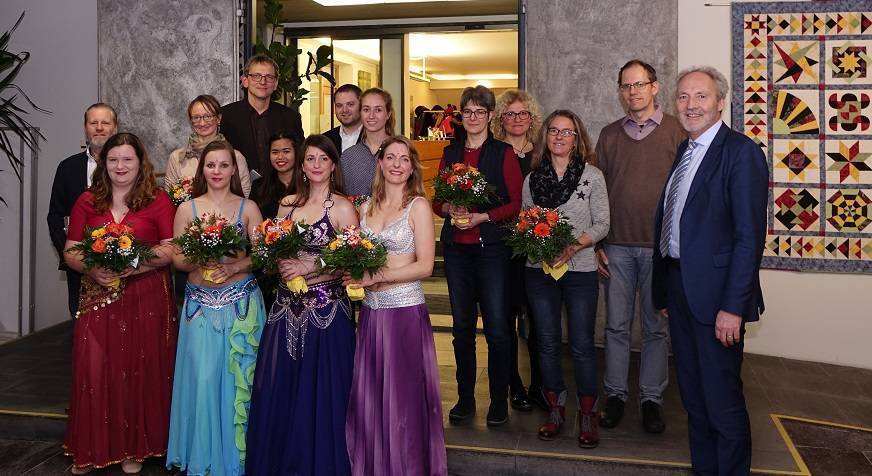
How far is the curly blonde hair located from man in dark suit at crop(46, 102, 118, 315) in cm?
222

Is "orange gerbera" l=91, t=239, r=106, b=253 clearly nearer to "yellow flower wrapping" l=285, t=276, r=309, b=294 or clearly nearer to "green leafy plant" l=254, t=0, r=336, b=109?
"yellow flower wrapping" l=285, t=276, r=309, b=294

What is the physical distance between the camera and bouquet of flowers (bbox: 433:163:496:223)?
3957 millimetres

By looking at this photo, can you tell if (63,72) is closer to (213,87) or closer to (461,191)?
(213,87)

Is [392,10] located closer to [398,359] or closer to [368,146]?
[368,146]

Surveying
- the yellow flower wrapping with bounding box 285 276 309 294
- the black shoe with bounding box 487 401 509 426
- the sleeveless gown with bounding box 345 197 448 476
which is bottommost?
the black shoe with bounding box 487 401 509 426

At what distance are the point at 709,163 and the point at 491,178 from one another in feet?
3.94

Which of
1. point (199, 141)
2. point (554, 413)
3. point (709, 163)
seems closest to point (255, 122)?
point (199, 141)

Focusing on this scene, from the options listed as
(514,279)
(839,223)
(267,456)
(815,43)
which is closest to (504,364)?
(514,279)

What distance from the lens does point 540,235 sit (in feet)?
12.5

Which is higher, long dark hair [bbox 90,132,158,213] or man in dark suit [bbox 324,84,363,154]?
man in dark suit [bbox 324,84,363,154]

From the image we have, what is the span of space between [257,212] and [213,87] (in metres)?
3.02

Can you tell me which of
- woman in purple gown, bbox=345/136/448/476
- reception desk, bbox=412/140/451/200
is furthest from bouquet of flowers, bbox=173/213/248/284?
reception desk, bbox=412/140/451/200

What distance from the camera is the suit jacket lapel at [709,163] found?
3391mm

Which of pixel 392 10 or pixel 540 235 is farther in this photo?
pixel 392 10
